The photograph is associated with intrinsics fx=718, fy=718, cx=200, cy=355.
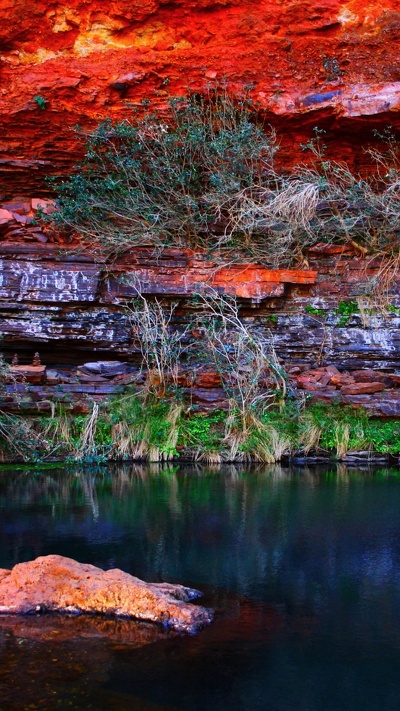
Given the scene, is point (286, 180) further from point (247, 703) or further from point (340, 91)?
point (247, 703)

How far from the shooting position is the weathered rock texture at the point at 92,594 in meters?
4.03

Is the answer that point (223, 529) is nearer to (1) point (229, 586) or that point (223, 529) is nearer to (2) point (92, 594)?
(1) point (229, 586)

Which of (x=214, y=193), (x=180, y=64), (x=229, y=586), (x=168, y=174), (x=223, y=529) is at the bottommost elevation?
(x=229, y=586)

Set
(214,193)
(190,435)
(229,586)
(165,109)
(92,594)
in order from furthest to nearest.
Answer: (165,109)
(214,193)
(190,435)
(229,586)
(92,594)

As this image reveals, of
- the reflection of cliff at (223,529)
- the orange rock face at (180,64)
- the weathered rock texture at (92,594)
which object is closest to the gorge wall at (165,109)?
the orange rock face at (180,64)

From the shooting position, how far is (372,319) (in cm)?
1195

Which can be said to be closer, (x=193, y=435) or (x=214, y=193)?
(x=193, y=435)

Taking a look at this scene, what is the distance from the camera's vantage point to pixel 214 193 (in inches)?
490

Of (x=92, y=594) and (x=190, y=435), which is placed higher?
(x=190, y=435)

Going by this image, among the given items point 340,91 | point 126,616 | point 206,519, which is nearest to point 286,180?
point 340,91

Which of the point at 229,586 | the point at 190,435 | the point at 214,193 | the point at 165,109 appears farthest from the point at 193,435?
the point at 165,109

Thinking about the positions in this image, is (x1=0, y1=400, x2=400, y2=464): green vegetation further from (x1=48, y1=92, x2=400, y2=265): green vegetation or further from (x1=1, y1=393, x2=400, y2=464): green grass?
(x1=48, y1=92, x2=400, y2=265): green vegetation

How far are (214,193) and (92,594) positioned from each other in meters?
9.31

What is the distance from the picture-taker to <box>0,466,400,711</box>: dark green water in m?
3.29
